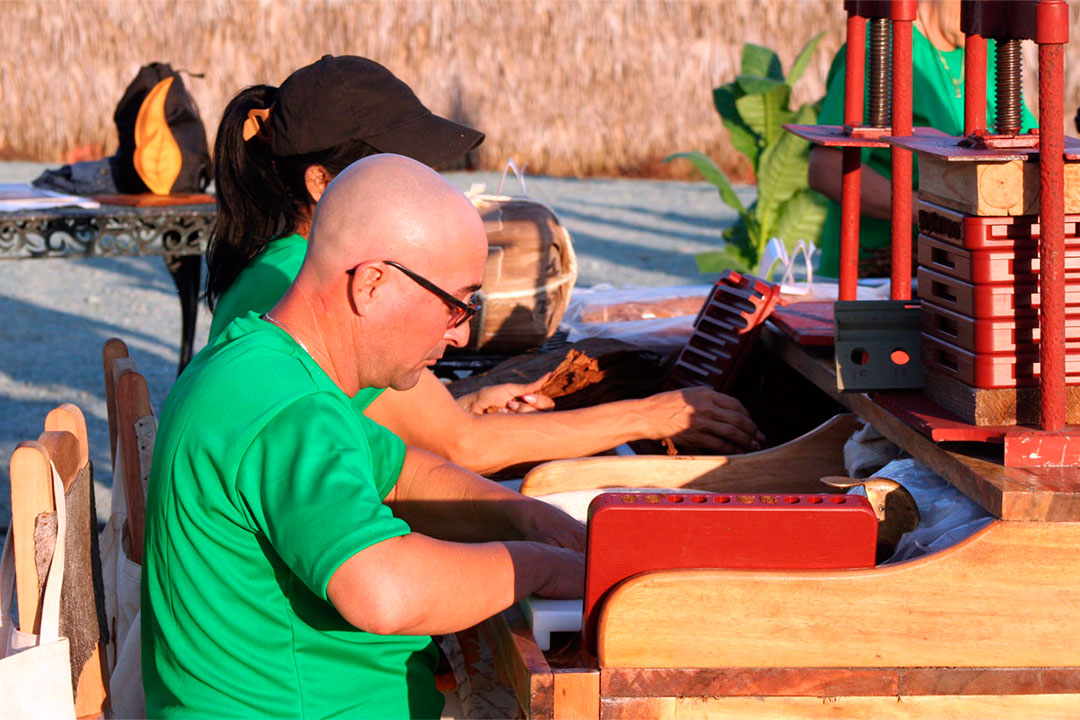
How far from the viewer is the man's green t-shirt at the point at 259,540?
1.33 meters

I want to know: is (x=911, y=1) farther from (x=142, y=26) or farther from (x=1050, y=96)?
(x=142, y=26)

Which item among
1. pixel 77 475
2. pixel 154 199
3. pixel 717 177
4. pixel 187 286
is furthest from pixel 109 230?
pixel 717 177

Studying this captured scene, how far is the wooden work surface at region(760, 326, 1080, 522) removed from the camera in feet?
4.68

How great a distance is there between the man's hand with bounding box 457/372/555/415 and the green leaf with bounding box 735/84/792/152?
5750 millimetres

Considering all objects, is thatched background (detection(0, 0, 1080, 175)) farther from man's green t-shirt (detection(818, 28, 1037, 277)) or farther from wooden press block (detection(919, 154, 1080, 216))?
wooden press block (detection(919, 154, 1080, 216))

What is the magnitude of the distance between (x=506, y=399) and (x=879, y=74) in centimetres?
104

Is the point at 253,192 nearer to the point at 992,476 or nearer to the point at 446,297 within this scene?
the point at 446,297

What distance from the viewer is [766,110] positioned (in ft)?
26.6

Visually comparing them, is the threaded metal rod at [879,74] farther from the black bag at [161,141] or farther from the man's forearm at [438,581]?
the black bag at [161,141]

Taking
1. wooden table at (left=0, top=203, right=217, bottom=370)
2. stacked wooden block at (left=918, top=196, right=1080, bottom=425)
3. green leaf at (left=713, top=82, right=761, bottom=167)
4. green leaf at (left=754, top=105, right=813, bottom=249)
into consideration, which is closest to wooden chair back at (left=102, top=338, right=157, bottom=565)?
stacked wooden block at (left=918, top=196, right=1080, bottom=425)

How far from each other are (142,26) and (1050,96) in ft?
45.3

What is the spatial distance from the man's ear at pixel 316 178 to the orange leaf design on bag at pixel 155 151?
12.5 ft

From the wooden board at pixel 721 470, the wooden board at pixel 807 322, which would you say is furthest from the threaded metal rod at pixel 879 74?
the wooden board at pixel 721 470

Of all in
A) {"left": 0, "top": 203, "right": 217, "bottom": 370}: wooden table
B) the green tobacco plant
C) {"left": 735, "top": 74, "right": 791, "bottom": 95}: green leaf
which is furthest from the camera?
the green tobacco plant
